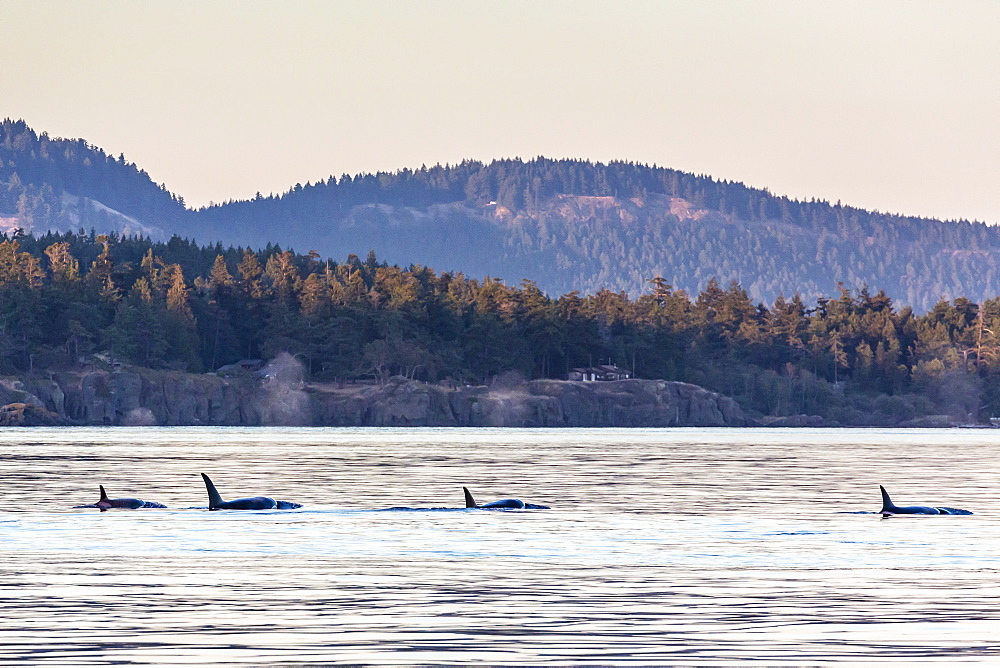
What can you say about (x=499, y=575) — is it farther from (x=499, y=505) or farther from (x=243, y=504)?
(x=243, y=504)

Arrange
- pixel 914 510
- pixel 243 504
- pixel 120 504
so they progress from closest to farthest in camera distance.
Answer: pixel 914 510, pixel 120 504, pixel 243 504

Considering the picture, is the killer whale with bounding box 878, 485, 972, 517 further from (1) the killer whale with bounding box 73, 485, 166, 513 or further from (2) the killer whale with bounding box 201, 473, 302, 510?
(1) the killer whale with bounding box 73, 485, 166, 513

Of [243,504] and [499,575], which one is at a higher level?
[243,504]

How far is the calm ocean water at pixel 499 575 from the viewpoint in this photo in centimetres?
2114

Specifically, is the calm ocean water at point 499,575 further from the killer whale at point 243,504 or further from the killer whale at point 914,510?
→ the killer whale at point 243,504

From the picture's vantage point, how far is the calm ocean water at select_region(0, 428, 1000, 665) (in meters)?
21.1

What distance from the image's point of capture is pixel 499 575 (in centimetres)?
2978

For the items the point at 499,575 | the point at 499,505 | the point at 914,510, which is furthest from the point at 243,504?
the point at 914,510

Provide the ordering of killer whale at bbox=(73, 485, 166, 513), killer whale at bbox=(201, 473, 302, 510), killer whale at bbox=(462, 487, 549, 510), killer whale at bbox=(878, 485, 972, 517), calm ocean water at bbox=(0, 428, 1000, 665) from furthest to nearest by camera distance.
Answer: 1. killer whale at bbox=(462, 487, 549, 510)
2. killer whale at bbox=(201, 473, 302, 510)
3. killer whale at bbox=(73, 485, 166, 513)
4. killer whale at bbox=(878, 485, 972, 517)
5. calm ocean water at bbox=(0, 428, 1000, 665)

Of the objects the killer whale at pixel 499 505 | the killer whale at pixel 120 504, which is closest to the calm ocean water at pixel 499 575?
the killer whale at pixel 120 504

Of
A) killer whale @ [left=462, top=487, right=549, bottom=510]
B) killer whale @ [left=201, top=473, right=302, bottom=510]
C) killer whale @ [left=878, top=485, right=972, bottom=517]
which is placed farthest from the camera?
killer whale @ [left=462, top=487, right=549, bottom=510]

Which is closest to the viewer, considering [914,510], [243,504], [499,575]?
[499,575]

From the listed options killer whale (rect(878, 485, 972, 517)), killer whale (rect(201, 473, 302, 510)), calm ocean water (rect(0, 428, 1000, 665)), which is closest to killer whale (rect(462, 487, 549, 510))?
calm ocean water (rect(0, 428, 1000, 665))

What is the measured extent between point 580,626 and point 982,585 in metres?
8.81
